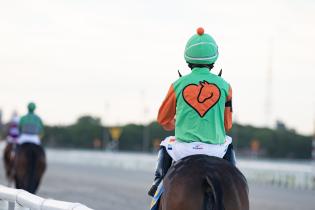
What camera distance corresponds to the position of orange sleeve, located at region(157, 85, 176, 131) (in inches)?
283

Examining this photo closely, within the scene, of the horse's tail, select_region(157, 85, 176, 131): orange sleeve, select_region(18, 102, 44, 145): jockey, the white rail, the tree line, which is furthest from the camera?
the tree line

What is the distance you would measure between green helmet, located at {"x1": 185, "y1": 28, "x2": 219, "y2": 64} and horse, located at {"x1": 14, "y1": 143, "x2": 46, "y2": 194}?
10034mm

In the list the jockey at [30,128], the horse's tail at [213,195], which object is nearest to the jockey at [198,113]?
the horse's tail at [213,195]

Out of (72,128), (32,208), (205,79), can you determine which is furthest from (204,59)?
(72,128)

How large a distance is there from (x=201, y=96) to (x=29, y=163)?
10444mm

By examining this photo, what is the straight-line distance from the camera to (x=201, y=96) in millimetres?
7066

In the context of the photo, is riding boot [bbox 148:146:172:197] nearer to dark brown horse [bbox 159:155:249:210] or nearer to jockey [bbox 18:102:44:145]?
dark brown horse [bbox 159:155:249:210]

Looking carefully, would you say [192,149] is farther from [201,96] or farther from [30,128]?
[30,128]

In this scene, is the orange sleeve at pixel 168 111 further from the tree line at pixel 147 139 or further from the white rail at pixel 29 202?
the tree line at pixel 147 139

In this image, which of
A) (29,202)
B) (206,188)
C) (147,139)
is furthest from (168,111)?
(147,139)

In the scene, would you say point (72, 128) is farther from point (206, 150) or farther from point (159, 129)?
point (206, 150)

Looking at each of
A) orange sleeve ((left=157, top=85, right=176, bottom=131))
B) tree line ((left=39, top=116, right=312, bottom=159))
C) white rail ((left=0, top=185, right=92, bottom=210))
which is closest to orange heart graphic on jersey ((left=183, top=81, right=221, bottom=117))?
orange sleeve ((left=157, top=85, right=176, bottom=131))

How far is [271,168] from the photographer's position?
107ft

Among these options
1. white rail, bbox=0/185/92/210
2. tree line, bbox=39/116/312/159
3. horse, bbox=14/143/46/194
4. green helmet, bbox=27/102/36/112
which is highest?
green helmet, bbox=27/102/36/112
